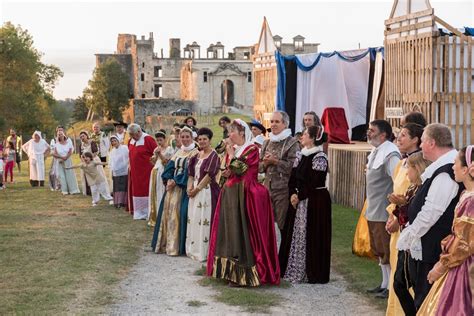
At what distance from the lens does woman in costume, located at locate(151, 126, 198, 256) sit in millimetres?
10133

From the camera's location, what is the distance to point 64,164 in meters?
18.6

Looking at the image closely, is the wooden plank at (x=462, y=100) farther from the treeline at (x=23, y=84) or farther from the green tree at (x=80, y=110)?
the green tree at (x=80, y=110)

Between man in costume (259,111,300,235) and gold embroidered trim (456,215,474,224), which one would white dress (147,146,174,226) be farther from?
gold embroidered trim (456,215,474,224)

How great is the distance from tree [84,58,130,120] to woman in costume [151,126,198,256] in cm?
6915

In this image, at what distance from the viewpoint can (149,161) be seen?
44.9ft

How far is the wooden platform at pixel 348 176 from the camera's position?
13.5m

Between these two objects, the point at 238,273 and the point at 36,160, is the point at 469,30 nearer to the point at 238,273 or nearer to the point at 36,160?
the point at 238,273

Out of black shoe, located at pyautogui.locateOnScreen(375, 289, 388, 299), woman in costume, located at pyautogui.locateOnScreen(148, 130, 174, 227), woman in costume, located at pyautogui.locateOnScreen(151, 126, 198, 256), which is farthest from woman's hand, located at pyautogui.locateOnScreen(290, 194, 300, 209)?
woman in costume, located at pyautogui.locateOnScreen(148, 130, 174, 227)

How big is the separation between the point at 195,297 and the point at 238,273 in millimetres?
562

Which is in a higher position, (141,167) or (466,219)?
(466,219)

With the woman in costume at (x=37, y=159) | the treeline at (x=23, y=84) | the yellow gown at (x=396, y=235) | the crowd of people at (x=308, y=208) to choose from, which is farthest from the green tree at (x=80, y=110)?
the yellow gown at (x=396, y=235)

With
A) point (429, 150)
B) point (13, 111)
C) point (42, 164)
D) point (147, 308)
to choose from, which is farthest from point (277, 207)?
point (13, 111)

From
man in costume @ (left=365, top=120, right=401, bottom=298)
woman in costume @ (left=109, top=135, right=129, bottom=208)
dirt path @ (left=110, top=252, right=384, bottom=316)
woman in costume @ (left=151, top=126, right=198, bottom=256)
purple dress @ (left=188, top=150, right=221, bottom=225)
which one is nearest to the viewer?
dirt path @ (left=110, top=252, right=384, bottom=316)

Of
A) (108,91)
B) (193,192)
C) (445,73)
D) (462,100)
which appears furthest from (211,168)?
(108,91)
